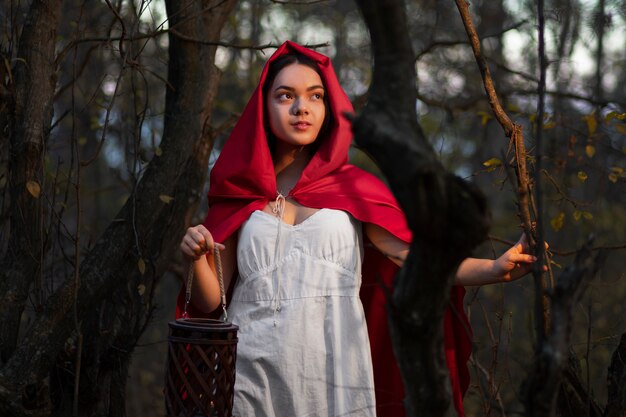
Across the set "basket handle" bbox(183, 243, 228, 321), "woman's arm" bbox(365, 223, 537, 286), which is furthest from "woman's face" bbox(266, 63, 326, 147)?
"basket handle" bbox(183, 243, 228, 321)

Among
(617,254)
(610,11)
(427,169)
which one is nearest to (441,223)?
(427,169)

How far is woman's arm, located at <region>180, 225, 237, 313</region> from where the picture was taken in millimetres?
2729

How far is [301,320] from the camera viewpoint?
289cm

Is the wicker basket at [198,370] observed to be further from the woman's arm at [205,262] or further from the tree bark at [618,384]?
the tree bark at [618,384]

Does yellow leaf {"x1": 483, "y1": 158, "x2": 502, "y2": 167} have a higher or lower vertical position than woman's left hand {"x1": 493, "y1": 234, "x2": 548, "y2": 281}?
higher

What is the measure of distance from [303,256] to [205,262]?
36cm

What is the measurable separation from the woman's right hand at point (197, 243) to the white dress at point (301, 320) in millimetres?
302

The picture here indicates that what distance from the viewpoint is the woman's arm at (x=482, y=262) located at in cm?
262

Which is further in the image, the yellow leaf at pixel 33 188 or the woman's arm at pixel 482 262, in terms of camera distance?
the yellow leaf at pixel 33 188

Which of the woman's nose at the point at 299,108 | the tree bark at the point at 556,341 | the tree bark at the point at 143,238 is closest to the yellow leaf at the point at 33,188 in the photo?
the tree bark at the point at 143,238

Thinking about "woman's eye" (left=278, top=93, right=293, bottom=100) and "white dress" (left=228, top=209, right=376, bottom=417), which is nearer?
"white dress" (left=228, top=209, right=376, bottom=417)

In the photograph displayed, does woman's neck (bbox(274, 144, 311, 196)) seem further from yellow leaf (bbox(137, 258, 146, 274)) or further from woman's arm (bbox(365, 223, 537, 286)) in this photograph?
yellow leaf (bbox(137, 258, 146, 274))

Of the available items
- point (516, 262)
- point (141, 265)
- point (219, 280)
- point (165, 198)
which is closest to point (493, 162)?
point (516, 262)

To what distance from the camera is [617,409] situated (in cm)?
278
